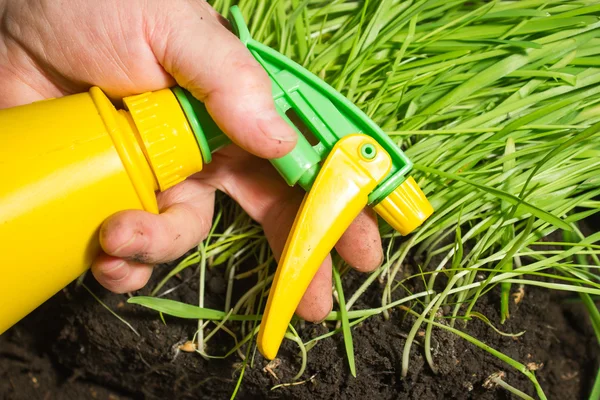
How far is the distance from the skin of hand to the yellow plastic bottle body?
39 millimetres

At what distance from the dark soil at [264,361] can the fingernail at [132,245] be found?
0.92 feet

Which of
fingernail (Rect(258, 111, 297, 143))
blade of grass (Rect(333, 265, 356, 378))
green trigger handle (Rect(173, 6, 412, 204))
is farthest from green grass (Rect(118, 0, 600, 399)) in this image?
fingernail (Rect(258, 111, 297, 143))

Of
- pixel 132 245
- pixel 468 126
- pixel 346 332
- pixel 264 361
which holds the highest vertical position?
pixel 468 126

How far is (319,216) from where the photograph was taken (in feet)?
2.42

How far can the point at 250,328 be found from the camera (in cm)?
95

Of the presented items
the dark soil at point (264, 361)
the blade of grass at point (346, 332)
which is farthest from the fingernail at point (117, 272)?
the blade of grass at point (346, 332)

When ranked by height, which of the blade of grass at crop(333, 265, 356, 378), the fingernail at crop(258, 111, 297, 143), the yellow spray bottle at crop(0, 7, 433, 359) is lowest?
the blade of grass at crop(333, 265, 356, 378)

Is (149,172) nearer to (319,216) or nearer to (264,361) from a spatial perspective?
(319,216)

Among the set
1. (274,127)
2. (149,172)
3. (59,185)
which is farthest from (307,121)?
(59,185)

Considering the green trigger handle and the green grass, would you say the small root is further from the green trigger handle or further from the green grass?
the green trigger handle

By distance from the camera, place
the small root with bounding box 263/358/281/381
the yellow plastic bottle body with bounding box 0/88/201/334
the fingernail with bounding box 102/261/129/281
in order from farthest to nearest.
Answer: the small root with bounding box 263/358/281/381
the fingernail with bounding box 102/261/129/281
the yellow plastic bottle body with bounding box 0/88/201/334

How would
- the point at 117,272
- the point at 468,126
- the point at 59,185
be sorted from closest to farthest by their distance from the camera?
the point at 59,185 → the point at 117,272 → the point at 468,126

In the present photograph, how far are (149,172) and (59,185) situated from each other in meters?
0.11

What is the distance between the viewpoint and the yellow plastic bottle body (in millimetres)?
670
